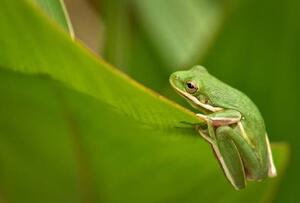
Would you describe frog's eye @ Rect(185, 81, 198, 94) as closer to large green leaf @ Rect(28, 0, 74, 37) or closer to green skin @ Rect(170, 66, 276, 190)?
green skin @ Rect(170, 66, 276, 190)

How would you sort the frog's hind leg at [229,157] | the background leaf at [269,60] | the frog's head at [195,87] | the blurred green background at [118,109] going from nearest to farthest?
the blurred green background at [118,109], the frog's hind leg at [229,157], the frog's head at [195,87], the background leaf at [269,60]

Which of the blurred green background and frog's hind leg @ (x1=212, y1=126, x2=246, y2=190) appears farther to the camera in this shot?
frog's hind leg @ (x1=212, y1=126, x2=246, y2=190)

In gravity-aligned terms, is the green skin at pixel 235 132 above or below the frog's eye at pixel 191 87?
below

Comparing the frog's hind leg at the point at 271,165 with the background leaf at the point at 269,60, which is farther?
the background leaf at the point at 269,60

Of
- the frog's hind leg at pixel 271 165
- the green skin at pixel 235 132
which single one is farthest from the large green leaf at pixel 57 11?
the frog's hind leg at pixel 271 165

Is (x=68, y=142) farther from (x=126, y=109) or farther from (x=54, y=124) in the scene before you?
(x=126, y=109)

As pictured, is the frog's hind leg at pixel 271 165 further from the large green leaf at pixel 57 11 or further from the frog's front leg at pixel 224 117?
the large green leaf at pixel 57 11

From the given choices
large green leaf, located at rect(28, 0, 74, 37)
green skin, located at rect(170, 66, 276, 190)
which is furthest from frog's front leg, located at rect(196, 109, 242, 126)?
large green leaf, located at rect(28, 0, 74, 37)
